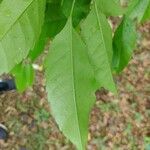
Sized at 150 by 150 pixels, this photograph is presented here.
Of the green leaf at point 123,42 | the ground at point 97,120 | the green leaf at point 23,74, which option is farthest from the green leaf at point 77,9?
the ground at point 97,120

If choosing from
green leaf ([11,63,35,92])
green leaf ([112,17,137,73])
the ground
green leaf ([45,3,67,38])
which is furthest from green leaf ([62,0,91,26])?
the ground

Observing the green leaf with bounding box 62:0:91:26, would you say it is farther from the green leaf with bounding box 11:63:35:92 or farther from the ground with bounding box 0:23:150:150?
the ground with bounding box 0:23:150:150

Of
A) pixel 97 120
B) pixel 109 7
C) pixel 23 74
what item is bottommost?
pixel 97 120

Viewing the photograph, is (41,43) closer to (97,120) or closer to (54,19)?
(54,19)

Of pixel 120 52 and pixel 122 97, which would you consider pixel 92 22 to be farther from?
pixel 122 97

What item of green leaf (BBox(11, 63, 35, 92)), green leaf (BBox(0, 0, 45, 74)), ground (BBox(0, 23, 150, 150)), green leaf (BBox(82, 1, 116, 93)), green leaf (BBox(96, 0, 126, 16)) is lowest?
ground (BBox(0, 23, 150, 150))

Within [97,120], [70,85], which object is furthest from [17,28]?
[97,120]

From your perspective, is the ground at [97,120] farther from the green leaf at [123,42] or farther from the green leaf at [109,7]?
the green leaf at [109,7]
